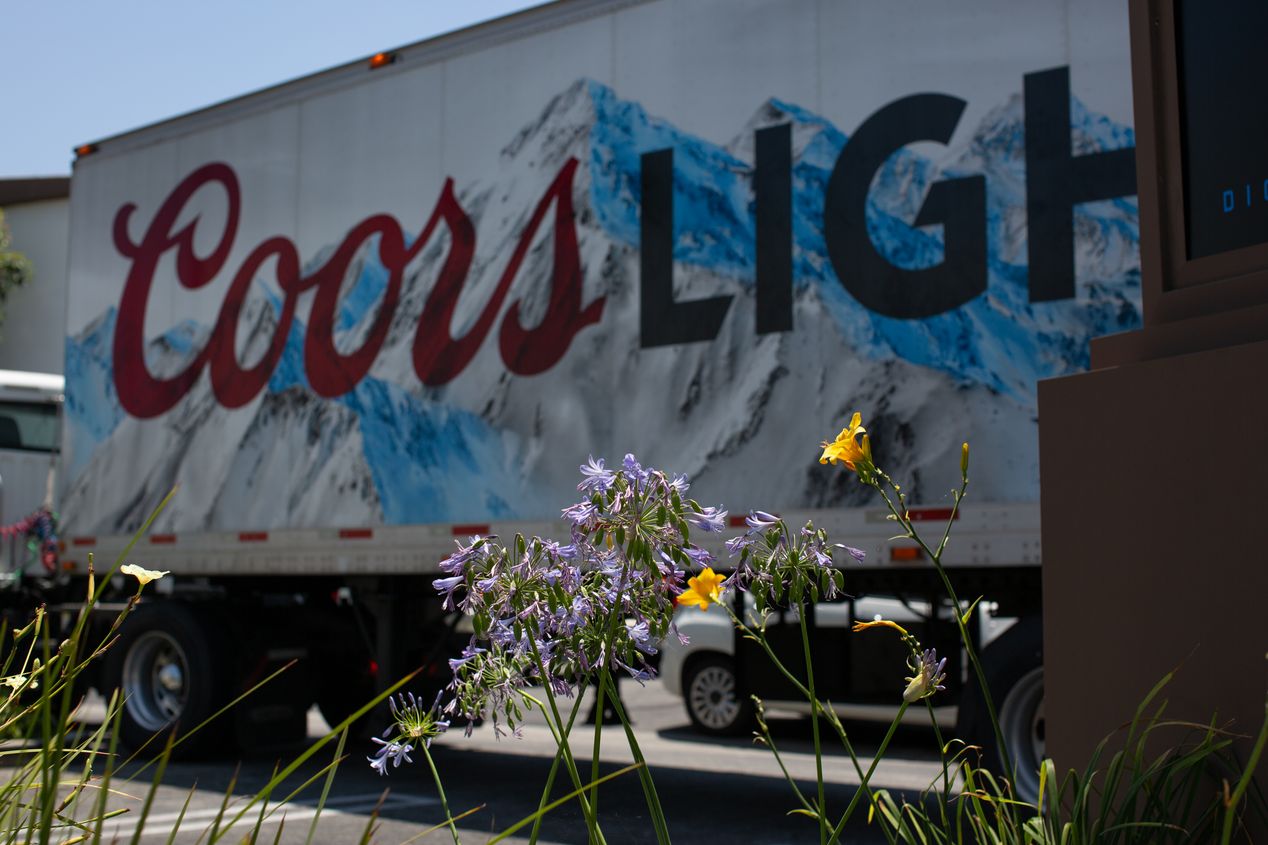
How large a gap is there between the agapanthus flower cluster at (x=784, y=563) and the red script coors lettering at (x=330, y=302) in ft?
18.5

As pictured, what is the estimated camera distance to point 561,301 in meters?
8.43

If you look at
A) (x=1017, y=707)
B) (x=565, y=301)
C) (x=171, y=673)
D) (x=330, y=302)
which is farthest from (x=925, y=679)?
(x=171, y=673)

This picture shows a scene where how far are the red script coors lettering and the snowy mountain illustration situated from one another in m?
0.08

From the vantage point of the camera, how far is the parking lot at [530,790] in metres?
7.00

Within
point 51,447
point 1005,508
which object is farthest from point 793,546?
point 51,447

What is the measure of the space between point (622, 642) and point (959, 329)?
4609 millimetres

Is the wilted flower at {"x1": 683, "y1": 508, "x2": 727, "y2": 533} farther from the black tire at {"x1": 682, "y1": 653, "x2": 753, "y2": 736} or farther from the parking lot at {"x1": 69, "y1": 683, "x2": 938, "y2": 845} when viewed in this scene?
the black tire at {"x1": 682, "y1": 653, "x2": 753, "y2": 736}

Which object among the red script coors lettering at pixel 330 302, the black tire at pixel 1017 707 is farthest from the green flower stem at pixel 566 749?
the red script coors lettering at pixel 330 302

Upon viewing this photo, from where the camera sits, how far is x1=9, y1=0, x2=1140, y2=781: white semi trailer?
6.84 meters

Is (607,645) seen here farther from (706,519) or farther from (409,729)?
(409,729)

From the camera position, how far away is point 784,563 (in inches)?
100

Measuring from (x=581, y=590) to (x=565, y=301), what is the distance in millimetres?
5843

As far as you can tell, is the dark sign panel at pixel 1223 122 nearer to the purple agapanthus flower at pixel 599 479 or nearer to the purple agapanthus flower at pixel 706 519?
the purple agapanthus flower at pixel 706 519

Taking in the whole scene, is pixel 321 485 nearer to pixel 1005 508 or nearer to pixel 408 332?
pixel 408 332
